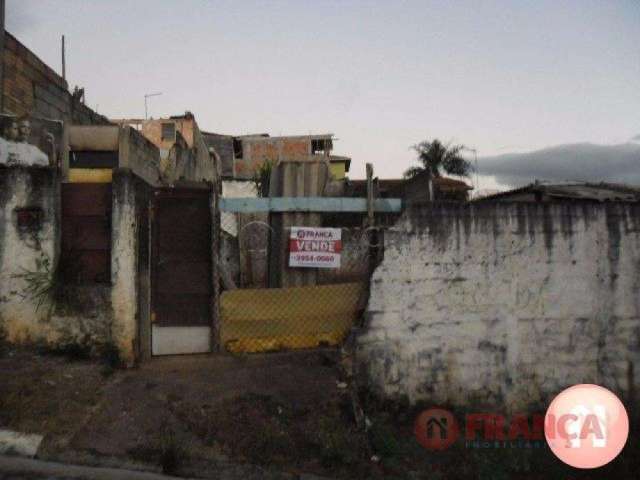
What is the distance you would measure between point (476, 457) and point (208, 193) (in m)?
4.03

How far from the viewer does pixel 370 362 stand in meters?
5.60

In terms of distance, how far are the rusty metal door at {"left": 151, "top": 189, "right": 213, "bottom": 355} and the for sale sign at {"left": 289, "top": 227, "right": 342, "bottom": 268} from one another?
3.14 ft

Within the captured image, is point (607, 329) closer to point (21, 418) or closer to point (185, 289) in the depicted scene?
point (185, 289)

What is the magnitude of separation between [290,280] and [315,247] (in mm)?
477

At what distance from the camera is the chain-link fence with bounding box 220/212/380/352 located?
5.63 meters

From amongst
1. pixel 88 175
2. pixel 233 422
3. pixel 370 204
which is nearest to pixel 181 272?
pixel 233 422

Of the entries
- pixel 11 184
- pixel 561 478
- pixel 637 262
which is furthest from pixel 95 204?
pixel 637 262

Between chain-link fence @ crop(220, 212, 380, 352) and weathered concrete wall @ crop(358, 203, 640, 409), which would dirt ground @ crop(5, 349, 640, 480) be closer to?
chain-link fence @ crop(220, 212, 380, 352)

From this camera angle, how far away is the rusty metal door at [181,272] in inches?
221

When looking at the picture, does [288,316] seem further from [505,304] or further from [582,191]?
[582,191]

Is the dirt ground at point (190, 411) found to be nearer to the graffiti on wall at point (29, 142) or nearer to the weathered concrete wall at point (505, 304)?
the weathered concrete wall at point (505, 304)

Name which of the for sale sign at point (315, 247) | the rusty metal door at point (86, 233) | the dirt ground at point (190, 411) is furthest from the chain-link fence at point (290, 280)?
the rusty metal door at point (86, 233)

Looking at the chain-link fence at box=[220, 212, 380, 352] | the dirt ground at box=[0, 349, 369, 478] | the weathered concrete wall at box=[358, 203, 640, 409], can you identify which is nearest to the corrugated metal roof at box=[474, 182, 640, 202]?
the weathered concrete wall at box=[358, 203, 640, 409]

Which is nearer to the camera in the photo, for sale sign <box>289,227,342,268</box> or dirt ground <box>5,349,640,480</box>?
dirt ground <box>5,349,640,480</box>
